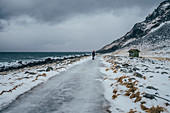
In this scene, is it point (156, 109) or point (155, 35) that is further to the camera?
point (155, 35)

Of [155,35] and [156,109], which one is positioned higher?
[155,35]

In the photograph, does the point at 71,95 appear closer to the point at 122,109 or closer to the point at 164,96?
the point at 122,109

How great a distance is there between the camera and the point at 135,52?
43.6 metres

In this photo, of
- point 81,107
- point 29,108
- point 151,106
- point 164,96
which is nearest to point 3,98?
point 29,108

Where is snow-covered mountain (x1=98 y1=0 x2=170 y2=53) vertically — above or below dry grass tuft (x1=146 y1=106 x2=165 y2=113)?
above

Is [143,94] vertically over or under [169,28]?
under

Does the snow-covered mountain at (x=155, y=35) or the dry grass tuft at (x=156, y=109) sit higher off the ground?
the snow-covered mountain at (x=155, y=35)

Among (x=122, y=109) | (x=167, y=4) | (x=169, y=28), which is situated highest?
(x=167, y=4)

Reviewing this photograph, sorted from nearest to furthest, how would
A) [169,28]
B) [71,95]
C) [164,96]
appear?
[164,96], [71,95], [169,28]

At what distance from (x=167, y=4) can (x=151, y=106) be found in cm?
21285

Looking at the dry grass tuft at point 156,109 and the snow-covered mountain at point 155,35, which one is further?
the snow-covered mountain at point 155,35

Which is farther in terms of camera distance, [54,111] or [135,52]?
[135,52]

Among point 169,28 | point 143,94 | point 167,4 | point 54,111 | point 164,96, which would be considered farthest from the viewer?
point 167,4

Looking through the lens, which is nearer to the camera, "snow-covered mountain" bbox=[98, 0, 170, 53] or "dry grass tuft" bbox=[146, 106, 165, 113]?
"dry grass tuft" bbox=[146, 106, 165, 113]
